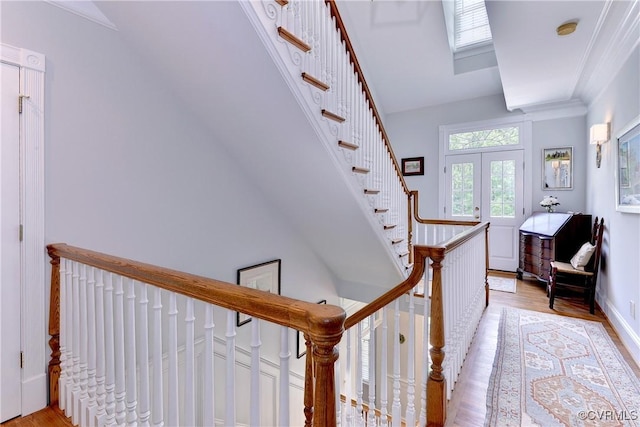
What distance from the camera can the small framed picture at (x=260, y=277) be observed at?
2.79 meters

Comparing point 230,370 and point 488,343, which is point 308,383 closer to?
point 230,370

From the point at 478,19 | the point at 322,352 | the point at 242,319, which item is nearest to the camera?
the point at 322,352

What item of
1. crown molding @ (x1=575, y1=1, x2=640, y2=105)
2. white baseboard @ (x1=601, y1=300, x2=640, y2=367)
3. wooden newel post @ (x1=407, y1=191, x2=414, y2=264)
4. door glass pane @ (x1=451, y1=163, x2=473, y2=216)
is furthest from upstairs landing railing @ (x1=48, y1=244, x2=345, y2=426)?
door glass pane @ (x1=451, y1=163, x2=473, y2=216)

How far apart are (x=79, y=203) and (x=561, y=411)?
3.12 meters

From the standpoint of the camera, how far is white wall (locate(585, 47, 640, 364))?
2.52m

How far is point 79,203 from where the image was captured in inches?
71.5

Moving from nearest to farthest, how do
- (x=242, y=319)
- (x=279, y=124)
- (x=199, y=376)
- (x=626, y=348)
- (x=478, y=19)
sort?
1. (x=279, y=124)
2. (x=199, y=376)
3. (x=626, y=348)
4. (x=242, y=319)
5. (x=478, y=19)

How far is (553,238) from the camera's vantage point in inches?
154

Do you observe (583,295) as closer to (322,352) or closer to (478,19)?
(478,19)

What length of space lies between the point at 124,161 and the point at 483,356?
3.03m

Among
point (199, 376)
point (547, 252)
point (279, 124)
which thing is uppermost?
point (279, 124)

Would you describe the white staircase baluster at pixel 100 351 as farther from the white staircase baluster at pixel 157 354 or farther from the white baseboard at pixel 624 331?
the white baseboard at pixel 624 331

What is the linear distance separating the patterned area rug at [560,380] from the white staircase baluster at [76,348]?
220cm

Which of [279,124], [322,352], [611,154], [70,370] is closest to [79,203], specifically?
[70,370]
